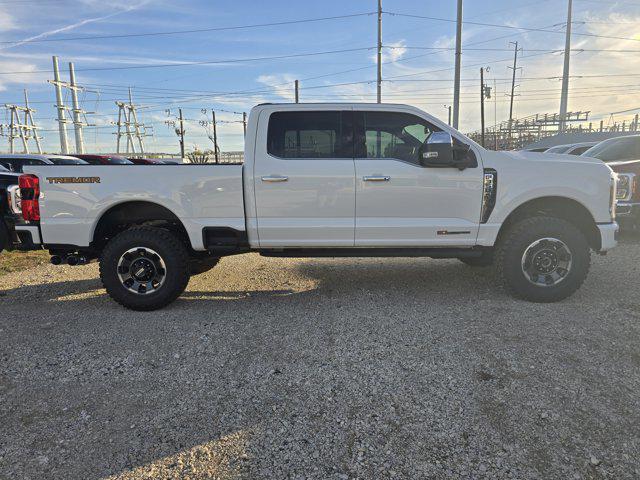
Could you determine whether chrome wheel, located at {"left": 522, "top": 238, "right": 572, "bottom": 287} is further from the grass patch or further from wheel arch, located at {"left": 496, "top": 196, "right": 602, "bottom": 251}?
the grass patch

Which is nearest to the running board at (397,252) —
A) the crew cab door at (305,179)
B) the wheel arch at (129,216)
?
the crew cab door at (305,179)

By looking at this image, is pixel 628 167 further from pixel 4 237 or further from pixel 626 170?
pixel 4 237

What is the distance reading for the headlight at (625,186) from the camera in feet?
21.8

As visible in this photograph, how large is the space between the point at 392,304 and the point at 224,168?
225cm

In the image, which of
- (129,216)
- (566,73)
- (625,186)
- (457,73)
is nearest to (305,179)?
(129,216)

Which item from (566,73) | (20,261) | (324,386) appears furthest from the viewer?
(566,73)

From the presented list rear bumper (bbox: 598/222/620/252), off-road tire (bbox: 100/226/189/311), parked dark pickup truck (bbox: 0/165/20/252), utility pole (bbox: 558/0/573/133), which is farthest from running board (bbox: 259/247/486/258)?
utility pole (bbox: 558/0/573/133)

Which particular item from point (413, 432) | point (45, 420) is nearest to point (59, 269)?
point (45, 420)

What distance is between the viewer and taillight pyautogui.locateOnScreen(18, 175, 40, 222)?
13.7ft

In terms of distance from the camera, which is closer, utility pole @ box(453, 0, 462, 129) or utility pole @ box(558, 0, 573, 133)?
utility pole @ box(453, 0, 462, 129)

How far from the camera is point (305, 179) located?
14.0 feet

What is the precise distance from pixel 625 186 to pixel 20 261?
32.2 feet

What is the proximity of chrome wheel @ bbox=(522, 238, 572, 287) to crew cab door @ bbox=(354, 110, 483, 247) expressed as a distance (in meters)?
0.61

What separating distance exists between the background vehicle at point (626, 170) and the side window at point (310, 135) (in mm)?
5037
